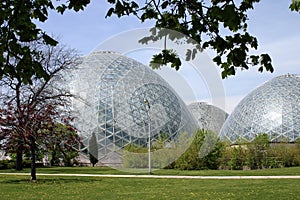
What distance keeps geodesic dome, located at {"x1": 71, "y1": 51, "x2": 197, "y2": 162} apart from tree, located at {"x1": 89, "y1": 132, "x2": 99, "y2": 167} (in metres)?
0.50

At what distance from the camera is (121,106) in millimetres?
46062

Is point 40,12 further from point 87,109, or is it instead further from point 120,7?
point 87,109

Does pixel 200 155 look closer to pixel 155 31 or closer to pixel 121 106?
pixel 121 106

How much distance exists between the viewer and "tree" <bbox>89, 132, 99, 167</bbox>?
42.3 metres

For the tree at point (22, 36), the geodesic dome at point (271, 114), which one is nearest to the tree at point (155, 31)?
the tree at point (22, 36)

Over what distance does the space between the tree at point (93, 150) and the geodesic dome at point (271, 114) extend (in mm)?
17839

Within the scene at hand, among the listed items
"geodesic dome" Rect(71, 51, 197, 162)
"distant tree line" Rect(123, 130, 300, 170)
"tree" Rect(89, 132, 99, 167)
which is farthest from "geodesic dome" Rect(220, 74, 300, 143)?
"tree" Rect(89, 132, 99, 167)

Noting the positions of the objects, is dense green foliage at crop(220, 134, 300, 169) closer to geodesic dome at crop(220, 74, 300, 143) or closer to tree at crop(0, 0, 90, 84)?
geodesic dome at crop(220, 74, 300, 143)

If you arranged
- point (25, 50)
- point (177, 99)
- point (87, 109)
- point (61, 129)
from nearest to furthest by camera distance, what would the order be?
point (25, 50) → point (61, 129) → point (87, 109) → point (177, 99)

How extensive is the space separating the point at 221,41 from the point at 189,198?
8104mm

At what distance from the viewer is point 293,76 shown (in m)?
57.7

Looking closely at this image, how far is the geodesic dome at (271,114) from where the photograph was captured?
1982 inches

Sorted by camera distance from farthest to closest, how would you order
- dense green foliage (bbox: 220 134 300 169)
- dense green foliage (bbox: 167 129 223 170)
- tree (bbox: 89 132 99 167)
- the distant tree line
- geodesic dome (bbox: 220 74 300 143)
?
geodesic dome (bbox: 220 74 300 143)
tree (bbox: 89 132 99 167)
dense green foliage (bbox: 220 134 300 169)
the distant tree line
dense green foliage (bbox: 167 129 223 170)

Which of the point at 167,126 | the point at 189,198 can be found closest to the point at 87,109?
the point at 167,126
